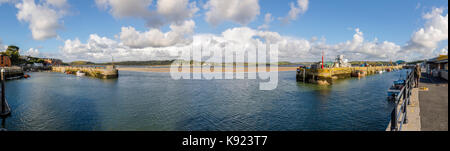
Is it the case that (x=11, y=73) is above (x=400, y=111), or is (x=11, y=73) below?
above

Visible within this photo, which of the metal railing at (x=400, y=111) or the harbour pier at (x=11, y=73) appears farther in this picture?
the harbour pier at (x=11, y=73)

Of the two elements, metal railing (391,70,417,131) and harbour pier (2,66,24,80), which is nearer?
metal railing (391,70,417,131)

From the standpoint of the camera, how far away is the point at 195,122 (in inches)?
779

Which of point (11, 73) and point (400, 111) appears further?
point (11, 73)
